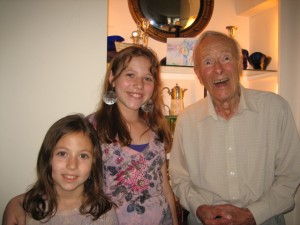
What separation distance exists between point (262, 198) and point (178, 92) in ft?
3.34

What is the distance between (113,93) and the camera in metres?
1.28

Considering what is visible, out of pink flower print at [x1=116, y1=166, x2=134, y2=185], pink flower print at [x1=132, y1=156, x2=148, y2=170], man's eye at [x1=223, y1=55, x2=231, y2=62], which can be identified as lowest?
pink flower print at [x1=116, y1=166, x2=134, y2=185]

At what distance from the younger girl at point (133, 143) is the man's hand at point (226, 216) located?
21 cm

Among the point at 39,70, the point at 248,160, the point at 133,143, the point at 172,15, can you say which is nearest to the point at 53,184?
the point at 133,143

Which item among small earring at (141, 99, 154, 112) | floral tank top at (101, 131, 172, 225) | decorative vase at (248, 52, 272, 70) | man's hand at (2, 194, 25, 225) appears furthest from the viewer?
decorative vase at (248, 52, 272, 70)

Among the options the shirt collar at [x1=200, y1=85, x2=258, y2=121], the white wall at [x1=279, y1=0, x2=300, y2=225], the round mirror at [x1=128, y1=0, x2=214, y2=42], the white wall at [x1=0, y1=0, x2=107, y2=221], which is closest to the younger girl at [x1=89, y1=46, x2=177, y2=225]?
the white wall at [x1=0, y1=0, x2=107, y2=221]

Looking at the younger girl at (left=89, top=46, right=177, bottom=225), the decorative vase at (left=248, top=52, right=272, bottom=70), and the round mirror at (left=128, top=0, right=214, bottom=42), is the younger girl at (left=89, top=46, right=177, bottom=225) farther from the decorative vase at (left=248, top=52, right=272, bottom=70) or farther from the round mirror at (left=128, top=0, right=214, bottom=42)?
the decorative vase at (left=248, top=52, right=272, bottom=70)

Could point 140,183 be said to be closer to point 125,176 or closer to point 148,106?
point 125,176

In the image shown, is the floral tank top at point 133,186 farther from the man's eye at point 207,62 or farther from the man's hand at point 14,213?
the man's eye at point 207,62

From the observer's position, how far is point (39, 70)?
1137 millimetres

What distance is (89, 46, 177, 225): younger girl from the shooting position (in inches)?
44.3

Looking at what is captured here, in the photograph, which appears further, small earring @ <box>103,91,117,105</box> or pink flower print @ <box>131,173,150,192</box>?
small earring @ <box>103,91,117,105</box>

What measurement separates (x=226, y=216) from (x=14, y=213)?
1017mm

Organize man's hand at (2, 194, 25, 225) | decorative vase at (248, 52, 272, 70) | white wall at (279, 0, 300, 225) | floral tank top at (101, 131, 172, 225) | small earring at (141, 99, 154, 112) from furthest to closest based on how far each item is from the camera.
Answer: decorative vase at (248, 52, 272, 70) → white wall at (279, 0, 300, 225) → small earring at (141, 99, 154, 112) → floral tank top at (101, 131, 172, 225) → man's hand at (2, 194, 25, 225)
